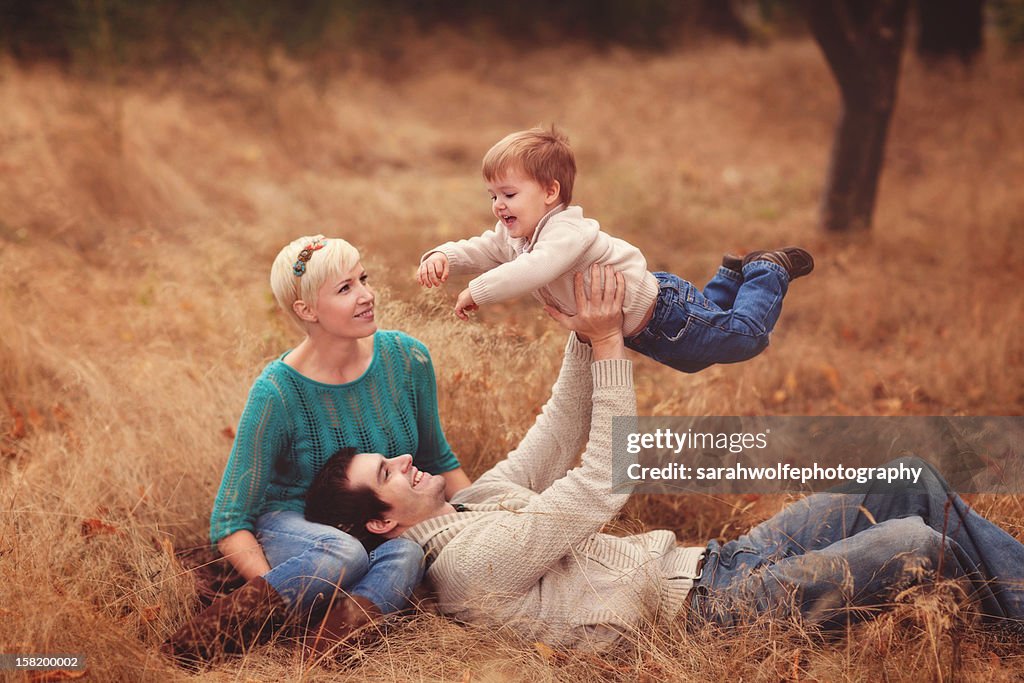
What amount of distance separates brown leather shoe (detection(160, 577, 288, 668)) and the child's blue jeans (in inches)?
56.0

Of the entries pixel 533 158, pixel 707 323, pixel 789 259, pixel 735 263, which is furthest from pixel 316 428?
pixel 789 259

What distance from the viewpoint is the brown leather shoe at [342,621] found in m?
2.86

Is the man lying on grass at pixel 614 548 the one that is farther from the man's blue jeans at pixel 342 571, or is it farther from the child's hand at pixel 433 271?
the child's hand at pixel 433 271

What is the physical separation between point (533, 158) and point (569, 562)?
126 centimetres

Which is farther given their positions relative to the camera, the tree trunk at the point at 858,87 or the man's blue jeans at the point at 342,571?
the tree trunk at the point at 858,87

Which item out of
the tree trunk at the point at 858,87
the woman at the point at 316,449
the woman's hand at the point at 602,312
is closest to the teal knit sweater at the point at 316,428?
the woman at the point at 316,449

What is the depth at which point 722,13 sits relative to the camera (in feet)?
64.9

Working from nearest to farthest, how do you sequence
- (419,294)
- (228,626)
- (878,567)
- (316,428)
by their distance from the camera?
(878,567), (228,626), (316,428), (419,294)

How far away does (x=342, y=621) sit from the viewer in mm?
2887

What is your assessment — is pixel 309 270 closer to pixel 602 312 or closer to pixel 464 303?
pixel 464 303

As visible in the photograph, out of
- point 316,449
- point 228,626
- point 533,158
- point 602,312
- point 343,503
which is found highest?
point 533,158

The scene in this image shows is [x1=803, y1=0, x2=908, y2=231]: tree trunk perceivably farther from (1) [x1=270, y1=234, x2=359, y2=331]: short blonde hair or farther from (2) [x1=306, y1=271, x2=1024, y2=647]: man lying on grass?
(1) [x1=270, y1=234, x2=359, y2=331]: short blonde hair

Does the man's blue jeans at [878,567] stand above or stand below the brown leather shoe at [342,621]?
above

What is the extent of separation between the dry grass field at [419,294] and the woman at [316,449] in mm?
147
